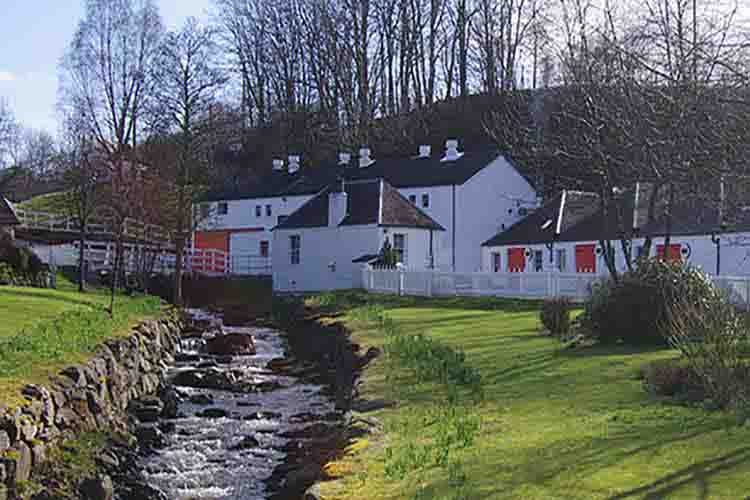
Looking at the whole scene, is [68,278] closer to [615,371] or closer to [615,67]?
[615,371]

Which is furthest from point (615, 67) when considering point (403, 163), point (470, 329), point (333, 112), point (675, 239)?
point (333, 112)

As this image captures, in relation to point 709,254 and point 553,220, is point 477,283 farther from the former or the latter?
point 553,220

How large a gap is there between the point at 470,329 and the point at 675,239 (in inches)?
750

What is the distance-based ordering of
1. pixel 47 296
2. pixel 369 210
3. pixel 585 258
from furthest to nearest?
1. pixel 369 210
2. pixel 585 258
3. pixel 47 296

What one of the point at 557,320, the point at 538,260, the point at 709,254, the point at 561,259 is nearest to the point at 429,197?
the point at 538,260

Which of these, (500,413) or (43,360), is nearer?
(500,413)

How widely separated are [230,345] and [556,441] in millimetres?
19085

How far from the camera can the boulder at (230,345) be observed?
95.5 ft

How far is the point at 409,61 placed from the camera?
2867 inches

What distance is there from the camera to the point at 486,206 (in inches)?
2147

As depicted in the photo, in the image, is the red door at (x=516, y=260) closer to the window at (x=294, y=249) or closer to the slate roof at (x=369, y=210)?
the slate roof at (x=369, y=210)

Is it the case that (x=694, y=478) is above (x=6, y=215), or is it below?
below

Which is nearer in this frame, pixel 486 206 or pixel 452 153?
pixel 486 206

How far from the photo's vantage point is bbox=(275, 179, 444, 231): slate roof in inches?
1832
